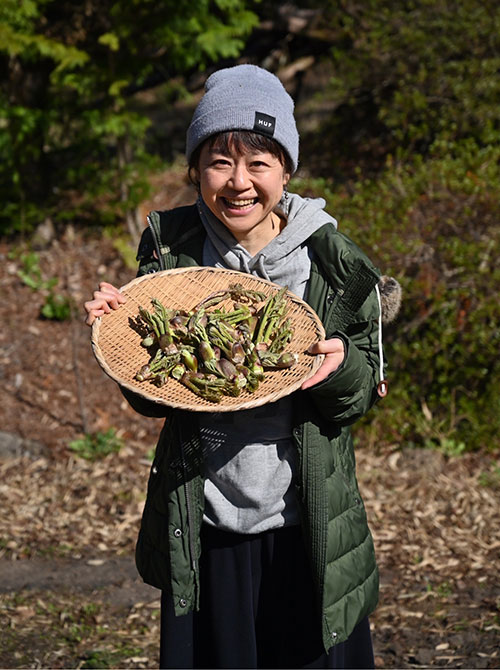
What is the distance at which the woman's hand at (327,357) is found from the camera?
2492 millimetres

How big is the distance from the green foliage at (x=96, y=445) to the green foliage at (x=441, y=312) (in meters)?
1.93

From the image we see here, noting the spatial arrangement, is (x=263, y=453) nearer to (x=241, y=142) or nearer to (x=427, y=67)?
(x=241, y=142)

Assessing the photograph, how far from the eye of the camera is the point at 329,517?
2670mm

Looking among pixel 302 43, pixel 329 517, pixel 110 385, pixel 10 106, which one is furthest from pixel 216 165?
pixel 302 43

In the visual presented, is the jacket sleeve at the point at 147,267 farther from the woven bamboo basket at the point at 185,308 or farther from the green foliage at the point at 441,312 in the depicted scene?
the green foliage at the point at 441,312

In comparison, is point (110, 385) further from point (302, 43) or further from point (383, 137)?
point (302, 43)

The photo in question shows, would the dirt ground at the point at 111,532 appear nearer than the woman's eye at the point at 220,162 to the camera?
No

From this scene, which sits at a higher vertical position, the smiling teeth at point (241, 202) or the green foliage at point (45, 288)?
the smiling teeth at point (241, 202)

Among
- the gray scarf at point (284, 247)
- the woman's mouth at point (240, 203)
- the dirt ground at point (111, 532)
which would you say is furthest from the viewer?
the dirt ground at point (111, 532)

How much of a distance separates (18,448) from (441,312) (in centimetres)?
332

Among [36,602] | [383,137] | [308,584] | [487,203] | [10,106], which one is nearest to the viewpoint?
[308,584]

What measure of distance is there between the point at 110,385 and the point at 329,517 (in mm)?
4554

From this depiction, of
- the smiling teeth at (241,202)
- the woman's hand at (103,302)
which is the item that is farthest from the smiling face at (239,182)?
the woman's hand at (103,302)

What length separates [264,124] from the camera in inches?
100
